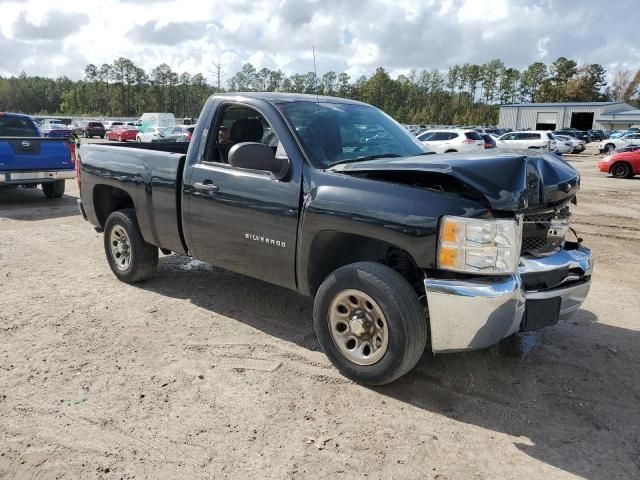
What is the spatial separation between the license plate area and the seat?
2.65m

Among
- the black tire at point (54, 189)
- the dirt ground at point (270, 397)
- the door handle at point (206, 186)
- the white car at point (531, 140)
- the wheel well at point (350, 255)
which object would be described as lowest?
the dirt ground at point (270, 397)

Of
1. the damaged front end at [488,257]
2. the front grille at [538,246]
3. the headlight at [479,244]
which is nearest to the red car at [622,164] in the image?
the front grille at [538,246]

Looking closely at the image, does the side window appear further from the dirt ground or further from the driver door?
the dirt ground

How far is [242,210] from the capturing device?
4.24m

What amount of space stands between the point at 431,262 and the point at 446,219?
0.28m

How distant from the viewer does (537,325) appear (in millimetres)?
3451

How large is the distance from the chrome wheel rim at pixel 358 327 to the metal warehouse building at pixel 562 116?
256ft

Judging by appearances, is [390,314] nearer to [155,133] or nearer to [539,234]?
[539,234]

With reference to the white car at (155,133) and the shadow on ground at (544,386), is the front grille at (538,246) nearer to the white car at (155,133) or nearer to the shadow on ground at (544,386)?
the shadow on ground at (544,386)

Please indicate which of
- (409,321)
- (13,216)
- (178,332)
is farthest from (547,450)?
(13,216)

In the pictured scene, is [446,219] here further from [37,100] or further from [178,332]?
[37,100]

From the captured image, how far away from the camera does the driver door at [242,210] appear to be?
3.97 meters

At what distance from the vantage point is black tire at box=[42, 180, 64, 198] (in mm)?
11641

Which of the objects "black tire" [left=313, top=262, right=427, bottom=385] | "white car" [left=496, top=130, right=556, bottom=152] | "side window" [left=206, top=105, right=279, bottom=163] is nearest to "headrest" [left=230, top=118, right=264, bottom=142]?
"side window" [left=206, top=105, right=279, bottom=163]
